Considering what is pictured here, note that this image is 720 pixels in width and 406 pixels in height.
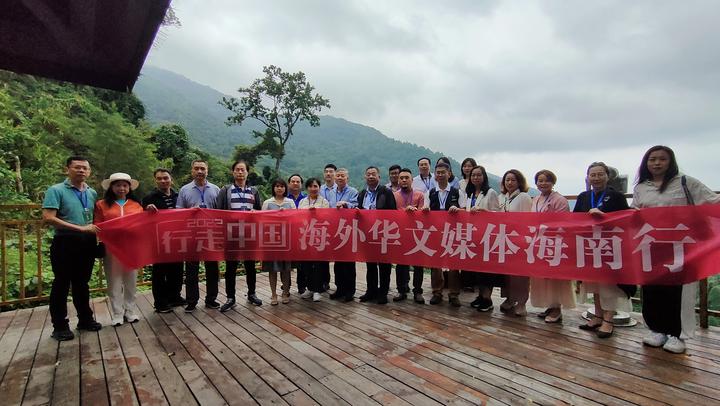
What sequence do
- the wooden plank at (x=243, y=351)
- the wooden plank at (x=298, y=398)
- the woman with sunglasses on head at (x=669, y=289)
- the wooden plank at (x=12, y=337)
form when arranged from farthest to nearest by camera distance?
the woman with sunglasses on head at (x=669, y=289) → the wooden plank at (x=12, y=337) → the wooden plank at (x=243, y=351) → the wooden plank at (x=298, y=398)

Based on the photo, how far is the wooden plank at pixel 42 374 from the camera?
Result: 220cm

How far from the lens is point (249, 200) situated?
4.30 metres

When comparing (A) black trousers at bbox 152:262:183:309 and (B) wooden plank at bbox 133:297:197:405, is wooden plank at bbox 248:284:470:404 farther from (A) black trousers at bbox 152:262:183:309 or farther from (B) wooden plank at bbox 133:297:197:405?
(A) black trousers at bbox 152:262:183:309

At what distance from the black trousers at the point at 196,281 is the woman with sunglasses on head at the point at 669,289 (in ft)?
14.2

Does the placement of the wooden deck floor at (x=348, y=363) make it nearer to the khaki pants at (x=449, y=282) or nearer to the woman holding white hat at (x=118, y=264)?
the woman holding white hat at (x=118, y=264)

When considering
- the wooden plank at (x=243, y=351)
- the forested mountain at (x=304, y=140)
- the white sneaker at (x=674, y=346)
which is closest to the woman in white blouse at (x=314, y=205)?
the wooden plank at (x=243, y=351)

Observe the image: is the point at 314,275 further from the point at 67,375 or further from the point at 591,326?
the point at 591,326

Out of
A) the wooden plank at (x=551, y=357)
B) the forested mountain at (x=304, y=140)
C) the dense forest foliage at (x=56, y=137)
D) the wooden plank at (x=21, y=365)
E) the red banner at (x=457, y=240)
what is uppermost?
the forested mountain at (x=304, y=140)

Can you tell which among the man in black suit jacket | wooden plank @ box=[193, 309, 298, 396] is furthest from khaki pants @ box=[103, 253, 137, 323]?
the man in black suit jacket

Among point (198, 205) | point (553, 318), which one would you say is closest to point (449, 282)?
point (553, 318)

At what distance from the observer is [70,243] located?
10.6 feet

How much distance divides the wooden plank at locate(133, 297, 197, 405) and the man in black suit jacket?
2.26 metres

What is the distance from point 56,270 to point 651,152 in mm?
5361

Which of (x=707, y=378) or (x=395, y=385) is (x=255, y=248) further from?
(x=707, y=378)
